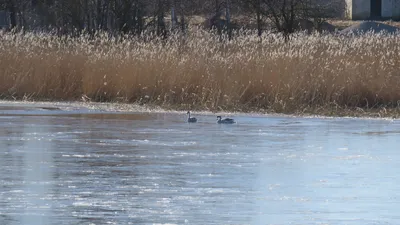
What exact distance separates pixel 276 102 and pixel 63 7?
26.9 metres

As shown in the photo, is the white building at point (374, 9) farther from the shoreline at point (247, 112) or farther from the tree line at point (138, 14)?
the shoreline at point (247, 112)

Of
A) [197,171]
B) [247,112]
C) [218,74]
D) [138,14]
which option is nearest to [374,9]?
[138,14]

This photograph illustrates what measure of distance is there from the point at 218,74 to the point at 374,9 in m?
45.5

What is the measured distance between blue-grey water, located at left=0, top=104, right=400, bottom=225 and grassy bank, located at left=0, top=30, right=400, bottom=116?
2.23 m

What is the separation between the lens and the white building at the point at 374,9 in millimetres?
60312

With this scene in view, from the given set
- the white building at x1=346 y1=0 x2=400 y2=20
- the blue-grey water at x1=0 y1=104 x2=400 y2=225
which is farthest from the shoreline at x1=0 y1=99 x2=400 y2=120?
the white building at x1=346 y1=0 x2=400 y2=20

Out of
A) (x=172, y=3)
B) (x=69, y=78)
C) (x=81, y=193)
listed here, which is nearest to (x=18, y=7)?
(x=172, y=3)

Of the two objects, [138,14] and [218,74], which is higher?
[218,74]

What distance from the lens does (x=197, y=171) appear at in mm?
9281

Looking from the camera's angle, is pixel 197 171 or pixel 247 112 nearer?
pixel 197 171

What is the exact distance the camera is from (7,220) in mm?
6887

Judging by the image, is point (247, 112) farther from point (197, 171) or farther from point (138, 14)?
point (138, 14)

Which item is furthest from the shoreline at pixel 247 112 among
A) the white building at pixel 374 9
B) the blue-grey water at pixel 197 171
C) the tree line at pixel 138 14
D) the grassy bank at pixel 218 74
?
the white building at pixel 374 9

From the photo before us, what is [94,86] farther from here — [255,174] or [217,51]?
[255,174]
